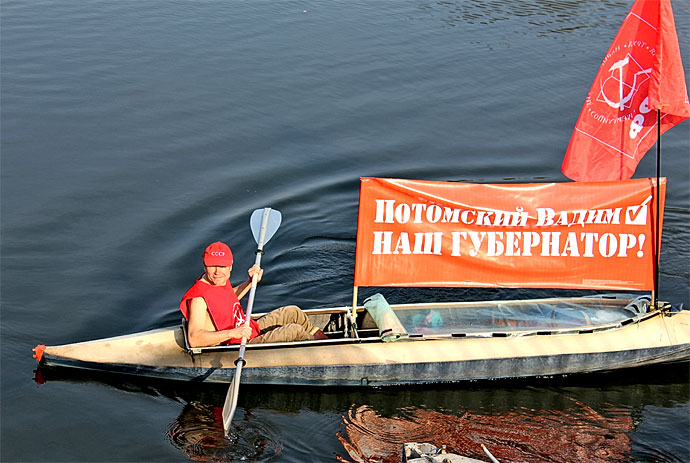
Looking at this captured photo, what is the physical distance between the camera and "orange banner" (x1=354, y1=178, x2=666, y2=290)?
930 cm

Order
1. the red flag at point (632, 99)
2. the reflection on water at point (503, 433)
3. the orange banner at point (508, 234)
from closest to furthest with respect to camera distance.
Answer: the reflection on water at point (503, 433) < the orange banner at point (508, 234) < the red flag at point (632, 99)

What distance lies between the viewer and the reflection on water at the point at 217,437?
8.05 metres

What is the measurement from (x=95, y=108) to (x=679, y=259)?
11.6m

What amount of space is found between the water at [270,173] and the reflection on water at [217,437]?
31 mm

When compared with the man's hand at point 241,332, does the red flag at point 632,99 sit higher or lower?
higher

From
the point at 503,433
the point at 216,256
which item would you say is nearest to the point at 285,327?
the point at 216,256

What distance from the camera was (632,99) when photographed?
10.2 metres

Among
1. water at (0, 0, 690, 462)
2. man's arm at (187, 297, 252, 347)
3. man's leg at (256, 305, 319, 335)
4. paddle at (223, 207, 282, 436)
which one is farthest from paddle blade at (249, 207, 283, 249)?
man's arm at (187, 297, 252, 347)

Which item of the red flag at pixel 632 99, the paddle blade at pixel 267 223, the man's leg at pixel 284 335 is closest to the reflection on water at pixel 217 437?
the man's leg at pixel 284 335

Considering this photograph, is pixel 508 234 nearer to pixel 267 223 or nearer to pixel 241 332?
pixel 267 223

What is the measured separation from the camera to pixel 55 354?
9.14 meters

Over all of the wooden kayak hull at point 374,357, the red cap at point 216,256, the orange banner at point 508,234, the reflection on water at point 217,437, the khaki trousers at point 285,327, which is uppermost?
the orange banner at point 508,234

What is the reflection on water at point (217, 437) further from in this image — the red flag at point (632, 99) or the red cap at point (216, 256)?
the red flag at point (632, 99)

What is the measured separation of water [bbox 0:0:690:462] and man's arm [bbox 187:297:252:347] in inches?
30.8
